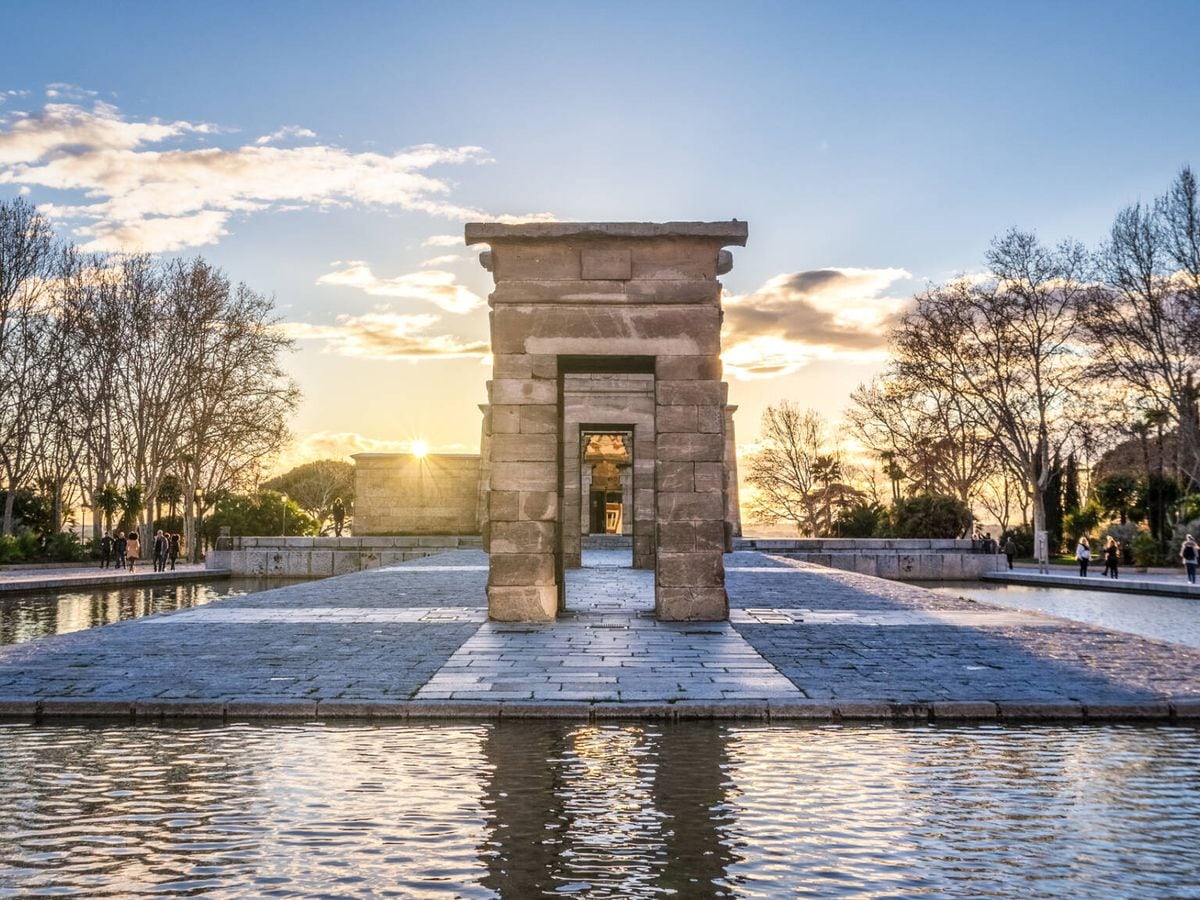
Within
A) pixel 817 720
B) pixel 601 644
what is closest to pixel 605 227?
pixel 601 644

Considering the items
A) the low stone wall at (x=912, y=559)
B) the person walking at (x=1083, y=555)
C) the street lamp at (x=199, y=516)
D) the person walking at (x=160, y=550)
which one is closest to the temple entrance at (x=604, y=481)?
the low stone wall at (x=912, y=559)

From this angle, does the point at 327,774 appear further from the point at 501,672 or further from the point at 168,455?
the point at 168,455

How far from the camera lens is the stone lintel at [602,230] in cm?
1365

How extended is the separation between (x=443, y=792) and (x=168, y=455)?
3999 cm

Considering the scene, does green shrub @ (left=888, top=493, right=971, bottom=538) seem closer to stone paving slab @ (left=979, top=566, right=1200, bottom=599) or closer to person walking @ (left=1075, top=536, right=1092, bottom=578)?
stone paving slab @ (left=979, top=566, right=1200, bottom=599)

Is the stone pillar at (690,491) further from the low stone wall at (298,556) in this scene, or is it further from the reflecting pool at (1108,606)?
the low stone wall at (298,556)

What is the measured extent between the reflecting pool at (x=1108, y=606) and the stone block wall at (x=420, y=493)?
19400mm

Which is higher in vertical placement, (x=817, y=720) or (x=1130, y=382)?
(x=1130, y=382)

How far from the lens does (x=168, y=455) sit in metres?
42.4

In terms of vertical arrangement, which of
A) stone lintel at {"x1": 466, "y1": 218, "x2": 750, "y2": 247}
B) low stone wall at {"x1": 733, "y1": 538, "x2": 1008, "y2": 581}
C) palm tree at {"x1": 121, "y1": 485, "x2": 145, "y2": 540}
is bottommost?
low stone wall at {"x1": 733, "y1": 538, "x2": 1008, "y2": 581}

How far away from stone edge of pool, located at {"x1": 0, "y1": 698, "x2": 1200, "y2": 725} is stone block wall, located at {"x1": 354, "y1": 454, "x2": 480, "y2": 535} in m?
34.7

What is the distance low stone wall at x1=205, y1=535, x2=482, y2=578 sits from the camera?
35.0 m

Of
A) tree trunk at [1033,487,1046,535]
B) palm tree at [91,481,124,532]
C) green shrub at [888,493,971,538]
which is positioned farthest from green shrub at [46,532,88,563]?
tree trunk at [1033,487,1046,535]

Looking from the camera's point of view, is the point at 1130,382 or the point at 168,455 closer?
the point at 1130,382
